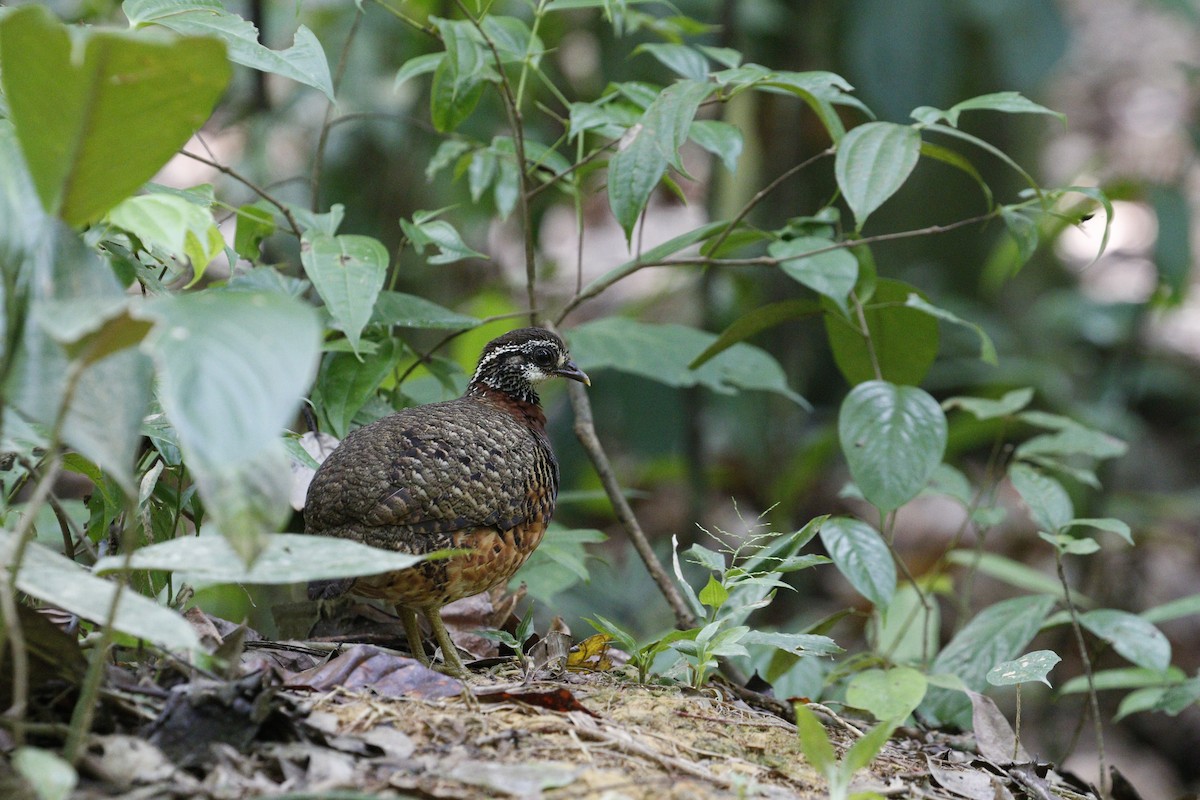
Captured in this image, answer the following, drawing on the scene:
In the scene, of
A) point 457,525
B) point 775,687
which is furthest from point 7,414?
point 775,687

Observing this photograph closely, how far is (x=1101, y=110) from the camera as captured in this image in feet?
46.6

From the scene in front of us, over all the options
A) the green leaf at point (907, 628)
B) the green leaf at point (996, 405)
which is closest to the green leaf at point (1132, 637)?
the green leaf at point (907, 628)

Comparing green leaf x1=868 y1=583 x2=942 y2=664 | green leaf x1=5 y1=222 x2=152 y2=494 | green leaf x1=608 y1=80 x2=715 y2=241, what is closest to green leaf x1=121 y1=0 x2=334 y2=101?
green leaf x1=608 y1=80 x2=715 y2=241

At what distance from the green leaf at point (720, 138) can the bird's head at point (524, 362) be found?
31.0 inches

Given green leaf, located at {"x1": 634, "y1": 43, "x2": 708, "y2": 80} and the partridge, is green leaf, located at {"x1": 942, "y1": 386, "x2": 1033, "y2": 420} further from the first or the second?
the partridge

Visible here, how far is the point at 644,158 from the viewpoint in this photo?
2.97 m

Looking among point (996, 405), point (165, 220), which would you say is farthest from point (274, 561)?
point (996, 405)

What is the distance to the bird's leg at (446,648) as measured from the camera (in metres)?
2.82

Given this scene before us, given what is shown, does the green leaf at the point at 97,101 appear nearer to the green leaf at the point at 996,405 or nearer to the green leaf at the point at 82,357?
the green leaf at the point at 82,357

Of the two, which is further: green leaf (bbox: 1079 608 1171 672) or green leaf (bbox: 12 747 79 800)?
green leaf (bbox: 1079 608 1171 672)

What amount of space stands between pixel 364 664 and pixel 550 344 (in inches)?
54.2

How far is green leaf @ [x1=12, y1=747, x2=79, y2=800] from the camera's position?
146cm

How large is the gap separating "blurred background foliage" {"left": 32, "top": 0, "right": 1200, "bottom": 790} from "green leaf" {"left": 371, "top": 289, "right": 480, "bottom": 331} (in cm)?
89

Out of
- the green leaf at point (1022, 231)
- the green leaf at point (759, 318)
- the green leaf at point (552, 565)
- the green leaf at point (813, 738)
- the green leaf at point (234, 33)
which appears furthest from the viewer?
the green leaf at point (759, 318)
